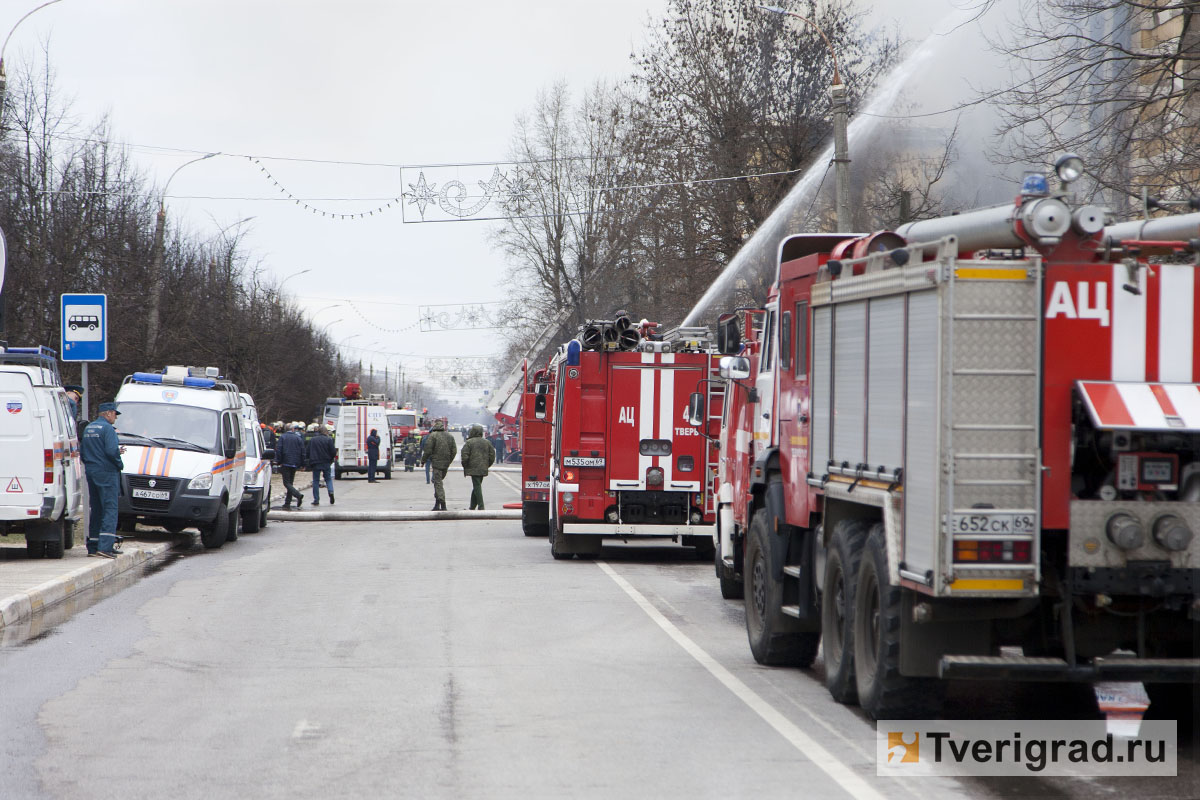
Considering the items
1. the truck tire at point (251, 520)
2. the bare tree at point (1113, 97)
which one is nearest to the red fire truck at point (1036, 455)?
the bare tree at point (1113, 97)

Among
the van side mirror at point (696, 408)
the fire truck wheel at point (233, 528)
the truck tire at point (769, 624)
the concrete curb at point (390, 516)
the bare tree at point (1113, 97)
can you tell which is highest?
the bare tree at point (1113, 97)

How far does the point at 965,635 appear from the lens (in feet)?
22.8

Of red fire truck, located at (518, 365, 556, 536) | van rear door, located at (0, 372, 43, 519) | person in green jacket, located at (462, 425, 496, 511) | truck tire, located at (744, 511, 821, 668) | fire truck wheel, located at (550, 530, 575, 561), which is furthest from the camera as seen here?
person in green jacket, located at (462, 425, 496, 511)

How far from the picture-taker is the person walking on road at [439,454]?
28.5m

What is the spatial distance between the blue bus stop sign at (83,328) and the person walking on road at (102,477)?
0.94 metres

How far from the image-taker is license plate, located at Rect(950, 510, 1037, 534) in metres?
6.43

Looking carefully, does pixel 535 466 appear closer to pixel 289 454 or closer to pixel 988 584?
pixel 289 454

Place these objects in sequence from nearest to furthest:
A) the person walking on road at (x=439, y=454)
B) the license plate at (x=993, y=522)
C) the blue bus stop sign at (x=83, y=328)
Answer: the license plate at (x=993, y=522) → the blue bus stop sign at (x=83, y=328) → the person walking on road at (x=439, y=454)

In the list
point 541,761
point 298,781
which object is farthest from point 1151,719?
point 298,781

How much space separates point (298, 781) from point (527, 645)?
4.44 meters

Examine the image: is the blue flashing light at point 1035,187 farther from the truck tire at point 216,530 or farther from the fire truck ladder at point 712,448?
the truck tire at point 216,530

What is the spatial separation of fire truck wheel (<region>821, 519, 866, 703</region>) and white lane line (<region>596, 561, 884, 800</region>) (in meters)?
0.46

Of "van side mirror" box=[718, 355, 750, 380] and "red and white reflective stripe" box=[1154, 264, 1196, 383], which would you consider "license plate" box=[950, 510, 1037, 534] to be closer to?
"red and white reflective stripe" box=[1154, 264, 1196, 383]

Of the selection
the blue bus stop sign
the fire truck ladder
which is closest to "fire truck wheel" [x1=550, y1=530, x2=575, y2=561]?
the fire truck ladder
